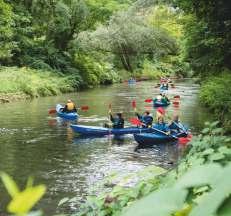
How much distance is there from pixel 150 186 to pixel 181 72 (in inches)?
2460

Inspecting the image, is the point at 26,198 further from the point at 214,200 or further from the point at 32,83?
the point at 32,83

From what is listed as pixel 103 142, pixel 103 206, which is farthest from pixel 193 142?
pixel 103 142

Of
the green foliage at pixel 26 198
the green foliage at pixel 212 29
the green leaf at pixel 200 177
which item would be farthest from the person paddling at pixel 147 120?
the green foliage at pixel 26 198

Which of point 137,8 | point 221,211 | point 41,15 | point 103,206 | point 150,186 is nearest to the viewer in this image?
point 221,211

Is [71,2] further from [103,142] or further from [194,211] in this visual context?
[194,211]

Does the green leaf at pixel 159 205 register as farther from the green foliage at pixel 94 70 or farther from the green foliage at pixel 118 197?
the green foliage at pixel 94 70

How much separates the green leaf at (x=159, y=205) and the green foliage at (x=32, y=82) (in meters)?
30.1

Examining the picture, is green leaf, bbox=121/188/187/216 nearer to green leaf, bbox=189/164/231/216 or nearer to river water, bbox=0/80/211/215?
green leaf, bbox=189/164/231/216

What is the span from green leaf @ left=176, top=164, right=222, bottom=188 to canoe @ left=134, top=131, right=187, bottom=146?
14.6m

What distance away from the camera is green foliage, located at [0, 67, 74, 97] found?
104 ft

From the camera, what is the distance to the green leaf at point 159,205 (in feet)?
1.90

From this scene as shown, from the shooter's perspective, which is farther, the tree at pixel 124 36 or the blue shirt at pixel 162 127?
the tree at pixel 124 36

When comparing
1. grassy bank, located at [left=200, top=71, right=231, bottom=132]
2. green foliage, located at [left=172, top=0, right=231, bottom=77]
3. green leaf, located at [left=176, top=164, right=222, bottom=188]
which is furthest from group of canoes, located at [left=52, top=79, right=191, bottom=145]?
green leaf, located at [left=176, top=164, right=222, bottom=188]

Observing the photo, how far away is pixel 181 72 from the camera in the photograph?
6550 centimetres
